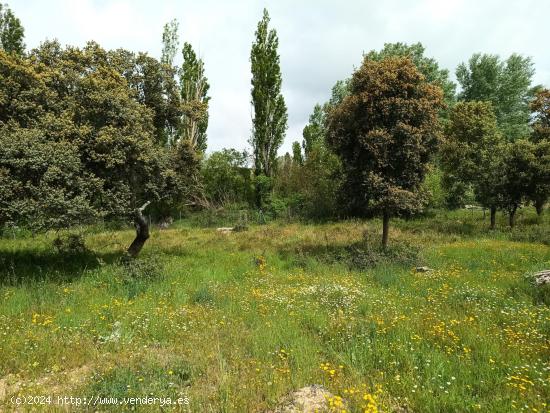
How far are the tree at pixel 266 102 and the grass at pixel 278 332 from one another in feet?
71.8

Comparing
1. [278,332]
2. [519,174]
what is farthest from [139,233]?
[519,174]

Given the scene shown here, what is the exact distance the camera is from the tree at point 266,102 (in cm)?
3275

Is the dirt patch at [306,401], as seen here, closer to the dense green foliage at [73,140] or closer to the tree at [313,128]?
the dense green foliage at [73,140]

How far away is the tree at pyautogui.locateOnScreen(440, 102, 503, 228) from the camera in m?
21.2

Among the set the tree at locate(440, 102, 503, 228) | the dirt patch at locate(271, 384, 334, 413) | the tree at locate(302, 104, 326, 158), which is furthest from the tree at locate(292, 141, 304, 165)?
the dirt patch at locate(271, 384, 334, 413)

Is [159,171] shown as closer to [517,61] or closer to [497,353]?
[497,353]

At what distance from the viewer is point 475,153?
2280 centimetres

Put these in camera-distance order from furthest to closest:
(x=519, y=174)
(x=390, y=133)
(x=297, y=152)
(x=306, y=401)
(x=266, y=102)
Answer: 1. (x=297, y=152)
2. (x=266, y=102)
3. (x=519, y=174)
4. (x=390, y=133)
5. (x=306, y=401)

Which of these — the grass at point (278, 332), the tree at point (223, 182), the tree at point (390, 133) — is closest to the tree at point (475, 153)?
the tree at point (390, 133)

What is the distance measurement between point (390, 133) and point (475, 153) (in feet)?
41.9

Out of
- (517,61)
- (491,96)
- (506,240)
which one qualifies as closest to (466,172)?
(506,240)

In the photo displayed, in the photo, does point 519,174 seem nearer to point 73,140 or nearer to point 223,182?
point 73,140

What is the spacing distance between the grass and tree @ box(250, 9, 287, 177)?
861 inches

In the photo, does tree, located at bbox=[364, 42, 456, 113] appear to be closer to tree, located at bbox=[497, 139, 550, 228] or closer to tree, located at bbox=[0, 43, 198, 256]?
tree, located at bbox=[497, 139, 550, 228]
